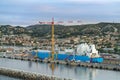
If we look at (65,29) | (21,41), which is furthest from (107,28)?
(21,41)

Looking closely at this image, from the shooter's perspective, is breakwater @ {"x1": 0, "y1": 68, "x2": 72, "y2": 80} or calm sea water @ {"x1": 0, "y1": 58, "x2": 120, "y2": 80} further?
calm sea water @ {"x1": 0, "y1": 58, "x2": 120, "y2": 80}

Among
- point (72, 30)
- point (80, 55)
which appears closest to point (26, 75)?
point (80, 55)

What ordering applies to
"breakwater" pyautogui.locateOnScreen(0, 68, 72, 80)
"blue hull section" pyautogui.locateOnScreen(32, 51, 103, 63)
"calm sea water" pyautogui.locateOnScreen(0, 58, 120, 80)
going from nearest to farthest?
"breakwater" pyautogui.locateOnScreen(0, 68, 72, 80), "calm sea water" pyautogui.locateOnScreen(0, 58, 120, 80), "blue hull section" pyautogui.locateOnScreen(32, 51, 103, 63)

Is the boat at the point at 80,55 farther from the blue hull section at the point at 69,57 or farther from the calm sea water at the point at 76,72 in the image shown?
the calm sea water at the point at 76,72

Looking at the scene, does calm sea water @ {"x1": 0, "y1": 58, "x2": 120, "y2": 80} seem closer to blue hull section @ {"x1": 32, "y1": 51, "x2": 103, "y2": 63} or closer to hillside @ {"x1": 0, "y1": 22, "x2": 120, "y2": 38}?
blue hull section @ {"x1": 32, "y1": 51, "x2": 103, "y2": 63}

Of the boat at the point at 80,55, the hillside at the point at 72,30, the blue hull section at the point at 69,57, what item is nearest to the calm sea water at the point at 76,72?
the blue hull section at the point at 69,57

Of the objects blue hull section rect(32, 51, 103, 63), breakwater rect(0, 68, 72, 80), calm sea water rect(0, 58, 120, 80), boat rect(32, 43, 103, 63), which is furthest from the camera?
boat rect(32, 43, 103, 63)

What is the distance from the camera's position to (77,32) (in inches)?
4380

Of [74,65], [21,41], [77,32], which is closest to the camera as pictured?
[74,65]

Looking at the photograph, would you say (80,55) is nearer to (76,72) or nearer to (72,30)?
(76,72)

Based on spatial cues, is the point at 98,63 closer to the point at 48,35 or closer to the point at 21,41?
the point at 21,41

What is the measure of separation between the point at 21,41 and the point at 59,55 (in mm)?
49095

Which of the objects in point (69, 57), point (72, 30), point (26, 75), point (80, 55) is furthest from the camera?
point (72, 30)

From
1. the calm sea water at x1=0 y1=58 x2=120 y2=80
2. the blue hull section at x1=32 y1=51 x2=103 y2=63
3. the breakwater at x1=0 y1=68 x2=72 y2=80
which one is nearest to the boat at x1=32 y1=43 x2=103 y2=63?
the blue hull section at x1=32 y1=51 x2=103 y2=63
